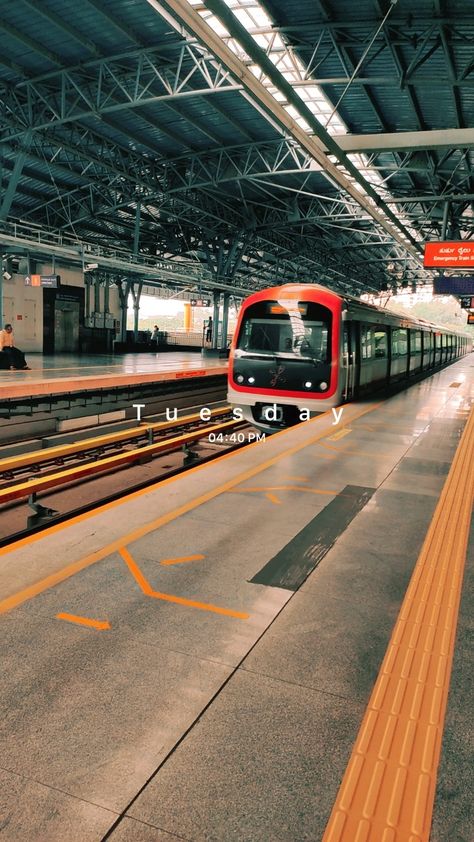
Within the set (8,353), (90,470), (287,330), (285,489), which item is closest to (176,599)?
(285,489)

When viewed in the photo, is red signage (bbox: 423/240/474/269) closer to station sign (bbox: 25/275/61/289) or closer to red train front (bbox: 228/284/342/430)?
red train front (bbox: 228/284/342/430)

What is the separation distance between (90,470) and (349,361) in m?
5.54

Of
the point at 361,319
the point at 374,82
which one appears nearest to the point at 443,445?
the point at 361,319

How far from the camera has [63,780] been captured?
6.51 feet

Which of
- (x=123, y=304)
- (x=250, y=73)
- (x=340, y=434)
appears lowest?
(x=340, y=434)

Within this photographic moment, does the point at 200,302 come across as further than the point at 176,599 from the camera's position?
Yes

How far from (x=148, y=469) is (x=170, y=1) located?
21.7 ft

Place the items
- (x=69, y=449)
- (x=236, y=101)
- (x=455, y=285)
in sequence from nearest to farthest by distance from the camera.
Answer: (x=69, y=449)
(x=236, y=101)
(x=455, y=285)

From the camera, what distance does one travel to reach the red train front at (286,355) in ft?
34.0

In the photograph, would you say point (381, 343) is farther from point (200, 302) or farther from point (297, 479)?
point (200, 302)

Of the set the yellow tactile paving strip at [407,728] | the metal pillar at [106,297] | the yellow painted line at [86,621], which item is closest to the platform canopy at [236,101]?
the metal pillar at [106,297]

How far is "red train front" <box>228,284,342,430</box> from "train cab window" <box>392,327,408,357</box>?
5.53 meters

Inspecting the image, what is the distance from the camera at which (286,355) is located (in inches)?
416

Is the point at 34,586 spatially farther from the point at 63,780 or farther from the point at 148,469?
the point at 148,469
